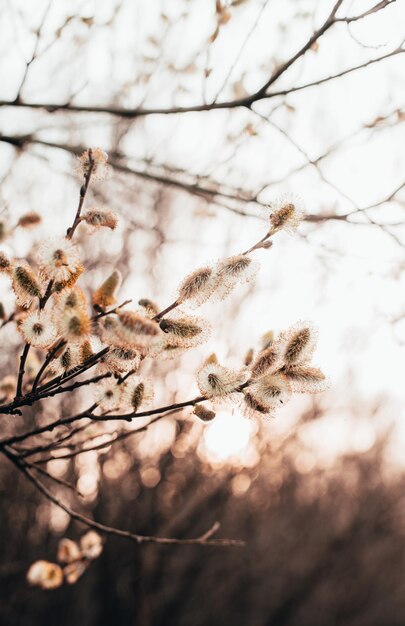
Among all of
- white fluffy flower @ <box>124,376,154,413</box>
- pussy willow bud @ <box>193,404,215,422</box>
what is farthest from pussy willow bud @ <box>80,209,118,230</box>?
pussy willow bud @ <box>193,404,215,422</box>

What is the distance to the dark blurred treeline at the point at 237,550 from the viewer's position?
Answer: 7812mm

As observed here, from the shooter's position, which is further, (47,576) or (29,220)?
(47,576)

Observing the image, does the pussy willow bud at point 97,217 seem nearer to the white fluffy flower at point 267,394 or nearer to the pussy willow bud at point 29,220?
the white fluffy flower at point 267,394

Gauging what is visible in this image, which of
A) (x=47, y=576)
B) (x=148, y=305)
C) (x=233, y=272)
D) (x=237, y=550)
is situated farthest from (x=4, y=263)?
(x=237, y=550)

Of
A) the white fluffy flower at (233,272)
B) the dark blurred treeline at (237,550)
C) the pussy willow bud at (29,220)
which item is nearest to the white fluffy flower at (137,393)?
the white fluffy flower at (233,272)

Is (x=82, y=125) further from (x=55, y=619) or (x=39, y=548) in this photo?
(x=55, y=619)

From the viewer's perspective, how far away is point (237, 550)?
10344 millimetres

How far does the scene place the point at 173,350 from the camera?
1239mm

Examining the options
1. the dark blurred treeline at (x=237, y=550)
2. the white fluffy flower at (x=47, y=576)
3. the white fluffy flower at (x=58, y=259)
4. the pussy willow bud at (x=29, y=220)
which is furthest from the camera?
the dark blurred treeline at (x=237, y=550)

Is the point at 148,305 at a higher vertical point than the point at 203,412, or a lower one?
higher

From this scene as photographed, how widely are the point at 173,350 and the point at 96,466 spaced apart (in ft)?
24.4

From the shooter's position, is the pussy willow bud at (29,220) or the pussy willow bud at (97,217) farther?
the pussy willow bud at (29,220)

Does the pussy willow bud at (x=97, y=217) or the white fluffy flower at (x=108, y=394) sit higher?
the pussy willow bud at (x=97, y=217)

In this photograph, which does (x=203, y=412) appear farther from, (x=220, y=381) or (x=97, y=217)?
(x=97, y=217)
